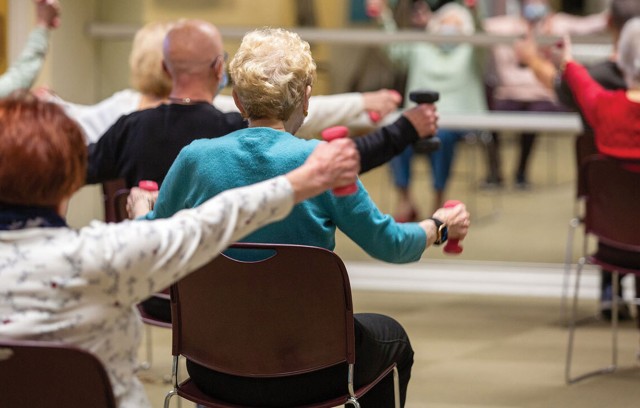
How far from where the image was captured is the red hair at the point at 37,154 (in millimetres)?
1671

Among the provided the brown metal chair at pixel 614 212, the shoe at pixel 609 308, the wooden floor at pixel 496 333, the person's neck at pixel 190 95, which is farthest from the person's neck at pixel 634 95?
the person's neck at pixel 190 95

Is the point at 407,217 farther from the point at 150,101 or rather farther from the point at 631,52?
the point at 150,101

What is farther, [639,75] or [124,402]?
[639,75]

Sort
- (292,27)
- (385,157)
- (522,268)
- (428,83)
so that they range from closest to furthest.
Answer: (385,157)
(522,268)
(292,27)
(428,83)

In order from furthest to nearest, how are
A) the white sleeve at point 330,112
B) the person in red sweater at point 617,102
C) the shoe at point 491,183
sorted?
the shoe at point 491,183 → the person in red sweater at point 617,102 → the white sleeve at point 330,112

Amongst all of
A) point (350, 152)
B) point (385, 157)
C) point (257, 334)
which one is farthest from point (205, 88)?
point (350, 152)

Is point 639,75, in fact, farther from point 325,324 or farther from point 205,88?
point 325,324

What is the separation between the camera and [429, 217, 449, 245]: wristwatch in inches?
97.5

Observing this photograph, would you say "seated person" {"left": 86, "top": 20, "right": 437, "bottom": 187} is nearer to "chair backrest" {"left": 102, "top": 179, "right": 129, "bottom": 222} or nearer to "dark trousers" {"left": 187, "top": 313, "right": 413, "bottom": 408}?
"chair backrest" {"left": 102, "top": 179, "right": 129, "bottom": 222}

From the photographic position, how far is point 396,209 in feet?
22.6

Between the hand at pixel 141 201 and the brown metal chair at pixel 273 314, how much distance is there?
278 millimetres

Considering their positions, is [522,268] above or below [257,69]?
below

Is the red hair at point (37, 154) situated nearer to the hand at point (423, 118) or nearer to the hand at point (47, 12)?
the hand at point (423, 118)

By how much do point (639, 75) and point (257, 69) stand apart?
2.11 metres
